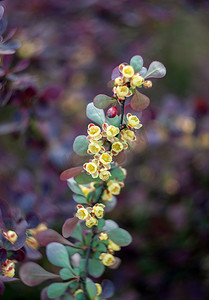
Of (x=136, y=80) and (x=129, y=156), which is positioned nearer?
(x=136, y=80)

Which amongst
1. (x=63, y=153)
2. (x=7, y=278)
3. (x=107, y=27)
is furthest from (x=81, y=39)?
(x=7, y=278)

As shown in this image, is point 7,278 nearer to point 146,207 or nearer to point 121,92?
point 121,92

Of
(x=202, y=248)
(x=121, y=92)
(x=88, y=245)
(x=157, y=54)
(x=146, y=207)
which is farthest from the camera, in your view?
(x=157, y=54)

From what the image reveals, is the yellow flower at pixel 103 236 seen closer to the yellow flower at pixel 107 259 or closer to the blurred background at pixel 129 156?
the yellow flower at pixel 107 259

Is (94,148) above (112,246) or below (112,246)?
above

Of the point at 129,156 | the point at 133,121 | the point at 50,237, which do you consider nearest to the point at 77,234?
the point at 50,237

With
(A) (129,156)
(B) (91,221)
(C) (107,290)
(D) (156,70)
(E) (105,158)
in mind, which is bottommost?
(A) (129,156)

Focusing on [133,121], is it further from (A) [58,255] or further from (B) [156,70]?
(A) [58,255]
